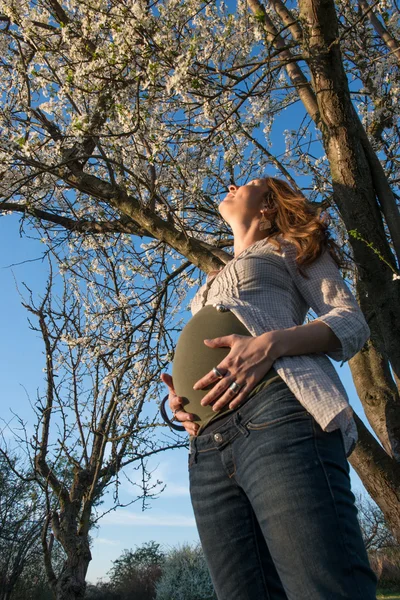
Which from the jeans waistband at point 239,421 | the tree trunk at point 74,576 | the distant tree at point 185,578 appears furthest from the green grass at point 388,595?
the jeans waistband at point 239,421

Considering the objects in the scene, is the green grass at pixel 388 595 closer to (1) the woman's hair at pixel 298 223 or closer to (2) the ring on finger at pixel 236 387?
(1) the woman's hair at pixel 298 223

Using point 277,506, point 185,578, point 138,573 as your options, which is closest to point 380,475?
point 277,506

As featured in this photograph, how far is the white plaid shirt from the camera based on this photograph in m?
1.30

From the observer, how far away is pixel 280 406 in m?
1.30

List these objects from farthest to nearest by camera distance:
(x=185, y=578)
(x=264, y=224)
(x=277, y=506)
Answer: (x=185, y=578), (x=264, y=224), (x=277, y=506)

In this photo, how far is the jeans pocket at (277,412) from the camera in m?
1.28

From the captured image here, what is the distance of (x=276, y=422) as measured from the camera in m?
1.27

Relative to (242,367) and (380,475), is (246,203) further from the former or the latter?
(380,475)

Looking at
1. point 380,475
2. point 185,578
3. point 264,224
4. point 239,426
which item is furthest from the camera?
point 185,578

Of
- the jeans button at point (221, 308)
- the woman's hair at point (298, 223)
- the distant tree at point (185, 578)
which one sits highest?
the woman's hair at point (298, 223)

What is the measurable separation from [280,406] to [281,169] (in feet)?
9.91

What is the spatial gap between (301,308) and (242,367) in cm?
45

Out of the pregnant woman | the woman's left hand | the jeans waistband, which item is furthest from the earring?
the jeans waistband

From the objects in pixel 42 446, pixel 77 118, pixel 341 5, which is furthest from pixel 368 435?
pixel 341 5
